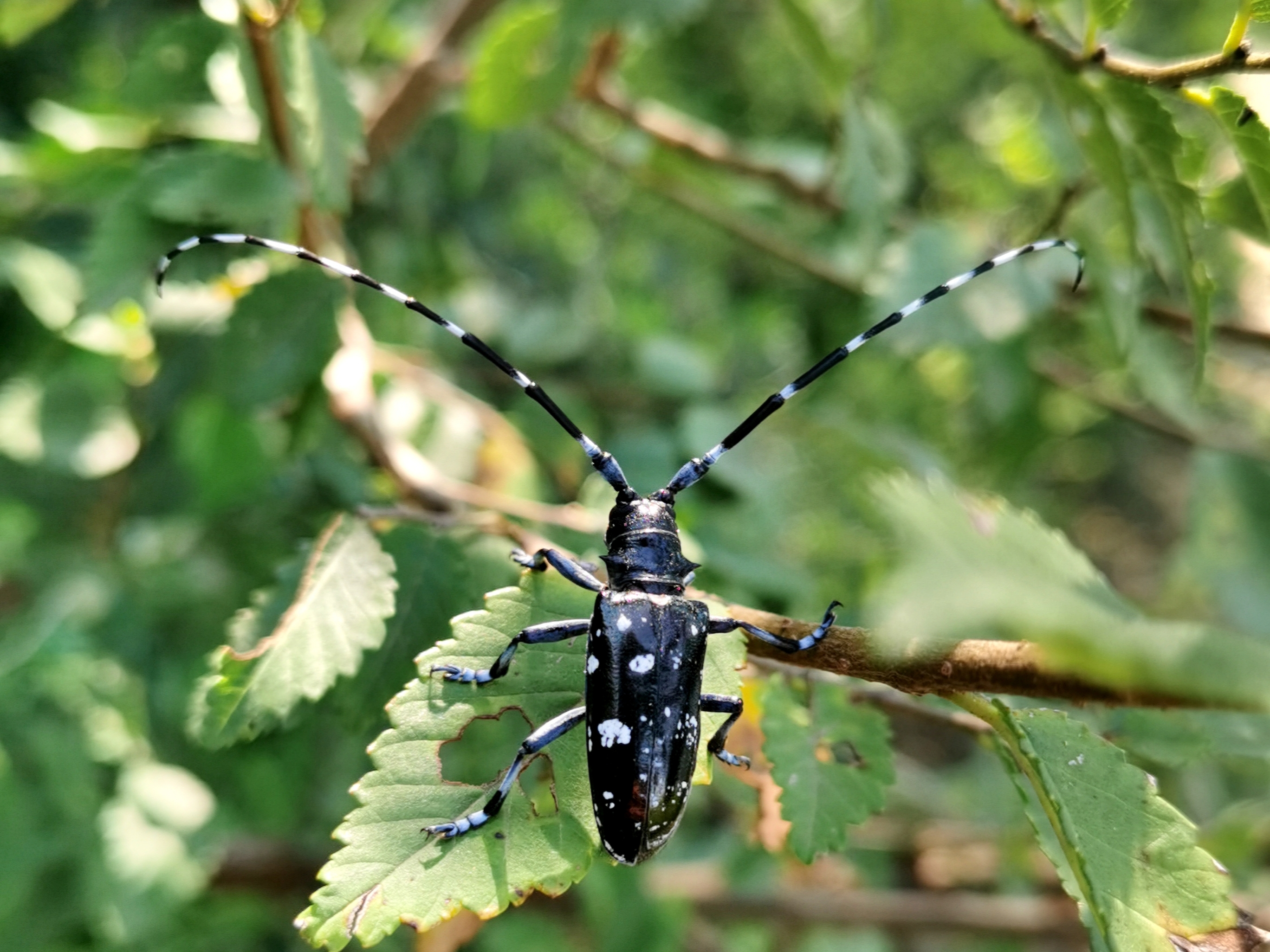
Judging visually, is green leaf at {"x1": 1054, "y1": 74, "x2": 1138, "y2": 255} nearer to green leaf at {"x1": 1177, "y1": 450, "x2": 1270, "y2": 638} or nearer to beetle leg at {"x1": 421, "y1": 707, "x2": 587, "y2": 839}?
beetle leg at {"x1": 421, "y1": 707, "x2": 587, "y2": 839}

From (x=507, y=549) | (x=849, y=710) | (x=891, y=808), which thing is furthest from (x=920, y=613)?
(x=891, y=808)

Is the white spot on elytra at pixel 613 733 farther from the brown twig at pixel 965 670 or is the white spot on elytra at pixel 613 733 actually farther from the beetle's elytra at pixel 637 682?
the brown twig at pixel 965 670

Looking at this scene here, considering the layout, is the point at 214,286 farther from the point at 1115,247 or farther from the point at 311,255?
the point at 1115,247

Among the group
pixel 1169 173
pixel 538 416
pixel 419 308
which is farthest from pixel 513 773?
pixel 538 416

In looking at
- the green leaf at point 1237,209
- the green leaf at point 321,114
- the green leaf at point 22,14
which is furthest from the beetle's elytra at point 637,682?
the green leaf at point 22,14

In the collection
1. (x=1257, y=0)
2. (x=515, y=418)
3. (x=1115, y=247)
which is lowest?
(x=1257, y=0)

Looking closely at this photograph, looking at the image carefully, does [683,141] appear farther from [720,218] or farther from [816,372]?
[816,372]

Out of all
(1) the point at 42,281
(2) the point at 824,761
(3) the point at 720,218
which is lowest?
(2) the point at 824,761
